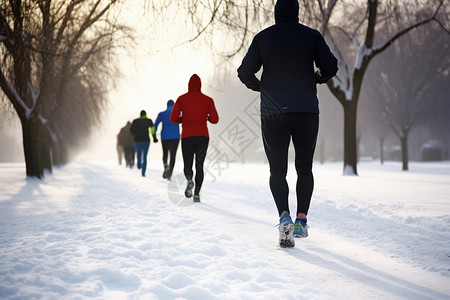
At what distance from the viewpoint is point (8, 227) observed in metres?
3.73

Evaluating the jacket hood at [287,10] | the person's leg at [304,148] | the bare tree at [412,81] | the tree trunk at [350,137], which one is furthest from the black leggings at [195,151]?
the bare tree at [412,81]

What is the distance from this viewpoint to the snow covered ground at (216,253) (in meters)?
2.08

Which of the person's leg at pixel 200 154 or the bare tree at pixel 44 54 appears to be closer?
the person's leg at pixel 200 154

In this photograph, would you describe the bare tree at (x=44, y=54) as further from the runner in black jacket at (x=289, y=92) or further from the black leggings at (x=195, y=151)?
the runner in black jacket at (x=289, y=92)

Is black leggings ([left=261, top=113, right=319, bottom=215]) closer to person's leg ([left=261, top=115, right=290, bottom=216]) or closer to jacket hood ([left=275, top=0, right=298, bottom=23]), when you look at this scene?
person's leg ([left=261, top=115, right=290, bottom=216])

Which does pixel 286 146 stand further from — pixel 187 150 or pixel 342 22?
pixel 342 22

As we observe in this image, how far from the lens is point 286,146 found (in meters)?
3.07

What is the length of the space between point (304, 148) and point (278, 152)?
231 mm

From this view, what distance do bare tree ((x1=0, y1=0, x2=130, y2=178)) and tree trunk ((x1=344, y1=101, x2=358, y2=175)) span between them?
7.39m

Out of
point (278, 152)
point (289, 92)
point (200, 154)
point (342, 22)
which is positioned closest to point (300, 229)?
point (278, 152)

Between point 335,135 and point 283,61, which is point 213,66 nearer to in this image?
point 283,61

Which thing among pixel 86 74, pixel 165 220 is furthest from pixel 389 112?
pixel 165 220

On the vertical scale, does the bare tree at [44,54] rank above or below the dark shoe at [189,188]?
above

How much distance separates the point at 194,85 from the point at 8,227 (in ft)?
10.3
